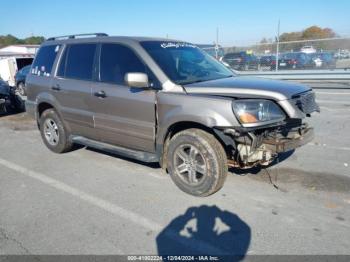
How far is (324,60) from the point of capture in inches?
640

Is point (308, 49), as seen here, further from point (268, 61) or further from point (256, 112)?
point (256, 112)

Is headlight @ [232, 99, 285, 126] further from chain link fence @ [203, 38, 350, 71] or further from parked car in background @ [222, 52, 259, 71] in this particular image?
parked car in background @ [222, 52, 259, 71]

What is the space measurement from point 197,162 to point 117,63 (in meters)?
1.84

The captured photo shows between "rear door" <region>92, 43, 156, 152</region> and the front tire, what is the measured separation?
0.44 metres

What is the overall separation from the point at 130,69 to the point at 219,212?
223cm

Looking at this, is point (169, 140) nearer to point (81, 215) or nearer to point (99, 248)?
point (81, 215)

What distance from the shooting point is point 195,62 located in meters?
5.05

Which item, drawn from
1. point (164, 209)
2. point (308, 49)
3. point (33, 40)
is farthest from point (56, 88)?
point (33, 40)

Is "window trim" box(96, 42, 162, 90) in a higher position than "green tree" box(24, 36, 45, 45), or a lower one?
lower

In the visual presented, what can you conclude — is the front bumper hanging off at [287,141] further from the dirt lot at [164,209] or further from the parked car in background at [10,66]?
the parked car in background at [10,66]

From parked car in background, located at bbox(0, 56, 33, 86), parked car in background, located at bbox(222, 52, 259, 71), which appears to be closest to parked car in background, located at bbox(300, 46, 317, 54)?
parked car in background, located at bbox(222, 52, 259, 71)

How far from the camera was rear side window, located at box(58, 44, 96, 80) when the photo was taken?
5.27 m

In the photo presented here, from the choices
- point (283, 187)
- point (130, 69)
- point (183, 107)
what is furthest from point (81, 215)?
point (283, 187)

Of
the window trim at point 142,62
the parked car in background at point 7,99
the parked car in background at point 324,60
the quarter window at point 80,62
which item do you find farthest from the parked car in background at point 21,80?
the window trim at point 142,62
